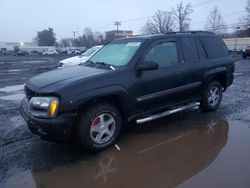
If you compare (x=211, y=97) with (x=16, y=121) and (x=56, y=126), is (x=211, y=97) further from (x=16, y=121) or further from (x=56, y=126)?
(x=16, y=121)

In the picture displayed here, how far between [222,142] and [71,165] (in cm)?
257

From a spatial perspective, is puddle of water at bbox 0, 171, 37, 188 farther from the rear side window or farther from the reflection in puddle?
the rear side window

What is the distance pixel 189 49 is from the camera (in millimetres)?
6047

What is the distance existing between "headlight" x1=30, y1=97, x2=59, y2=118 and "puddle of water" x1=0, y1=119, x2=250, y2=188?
79 cm

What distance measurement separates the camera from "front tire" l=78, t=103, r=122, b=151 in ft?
14.4

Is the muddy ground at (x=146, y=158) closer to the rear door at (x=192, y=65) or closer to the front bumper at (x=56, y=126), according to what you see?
the front bumper at (x=56, y=126)

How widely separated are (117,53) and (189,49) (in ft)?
5.13

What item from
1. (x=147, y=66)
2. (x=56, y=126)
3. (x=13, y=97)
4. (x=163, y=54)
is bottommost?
(x=13, y=97)

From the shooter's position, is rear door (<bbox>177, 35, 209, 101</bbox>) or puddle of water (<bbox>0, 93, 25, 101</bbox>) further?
puddle of water (<bbox>0, 93, 25, 101</bbox>)

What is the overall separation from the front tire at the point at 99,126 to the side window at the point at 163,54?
1.24 metres

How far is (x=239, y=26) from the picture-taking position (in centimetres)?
7081

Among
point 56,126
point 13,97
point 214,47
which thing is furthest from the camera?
point 13,97

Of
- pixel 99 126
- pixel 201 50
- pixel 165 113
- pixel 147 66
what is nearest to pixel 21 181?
pixel 99 126

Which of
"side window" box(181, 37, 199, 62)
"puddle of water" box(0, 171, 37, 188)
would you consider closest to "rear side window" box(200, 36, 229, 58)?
"side window" box(181, 37, 199, 62)
